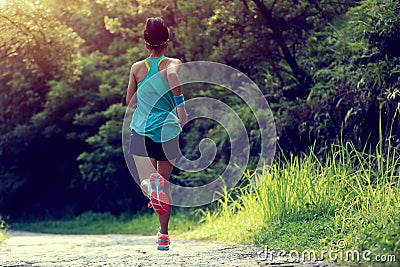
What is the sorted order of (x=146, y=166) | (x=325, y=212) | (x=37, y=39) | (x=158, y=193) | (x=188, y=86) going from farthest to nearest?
(x=188, y=86) → (x=37, y=39) → (x=325, y=212) → (x=146, y=166) → (x=158, y=193)

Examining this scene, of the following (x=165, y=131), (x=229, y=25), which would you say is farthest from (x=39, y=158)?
(x=165, y=131)

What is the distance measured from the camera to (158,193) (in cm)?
500

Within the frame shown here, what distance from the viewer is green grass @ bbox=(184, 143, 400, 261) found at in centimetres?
503

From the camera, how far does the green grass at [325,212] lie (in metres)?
5.03

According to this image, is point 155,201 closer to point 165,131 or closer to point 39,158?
point 165,131

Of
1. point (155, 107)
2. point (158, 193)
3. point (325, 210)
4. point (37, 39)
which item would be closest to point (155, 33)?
point (155, 107)

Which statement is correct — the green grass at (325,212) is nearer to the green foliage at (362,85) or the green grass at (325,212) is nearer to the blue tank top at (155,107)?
the green foliage at (362,85)

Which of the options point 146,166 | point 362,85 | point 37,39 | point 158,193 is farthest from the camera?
point 37,39

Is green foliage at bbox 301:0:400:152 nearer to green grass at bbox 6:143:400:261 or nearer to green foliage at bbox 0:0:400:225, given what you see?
green foliage at bbox 0:0:400:225

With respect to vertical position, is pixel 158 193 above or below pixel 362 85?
below

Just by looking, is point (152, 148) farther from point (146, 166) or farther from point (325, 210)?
point (325, 210)

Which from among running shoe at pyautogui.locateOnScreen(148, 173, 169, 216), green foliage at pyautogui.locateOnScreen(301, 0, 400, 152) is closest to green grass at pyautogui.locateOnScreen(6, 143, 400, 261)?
green foliage at pyautogui.locateOnScreen(301, 0, 400, 152)

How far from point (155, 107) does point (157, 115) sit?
0.07 m

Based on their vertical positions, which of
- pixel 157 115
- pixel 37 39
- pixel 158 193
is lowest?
pixel 158 193
